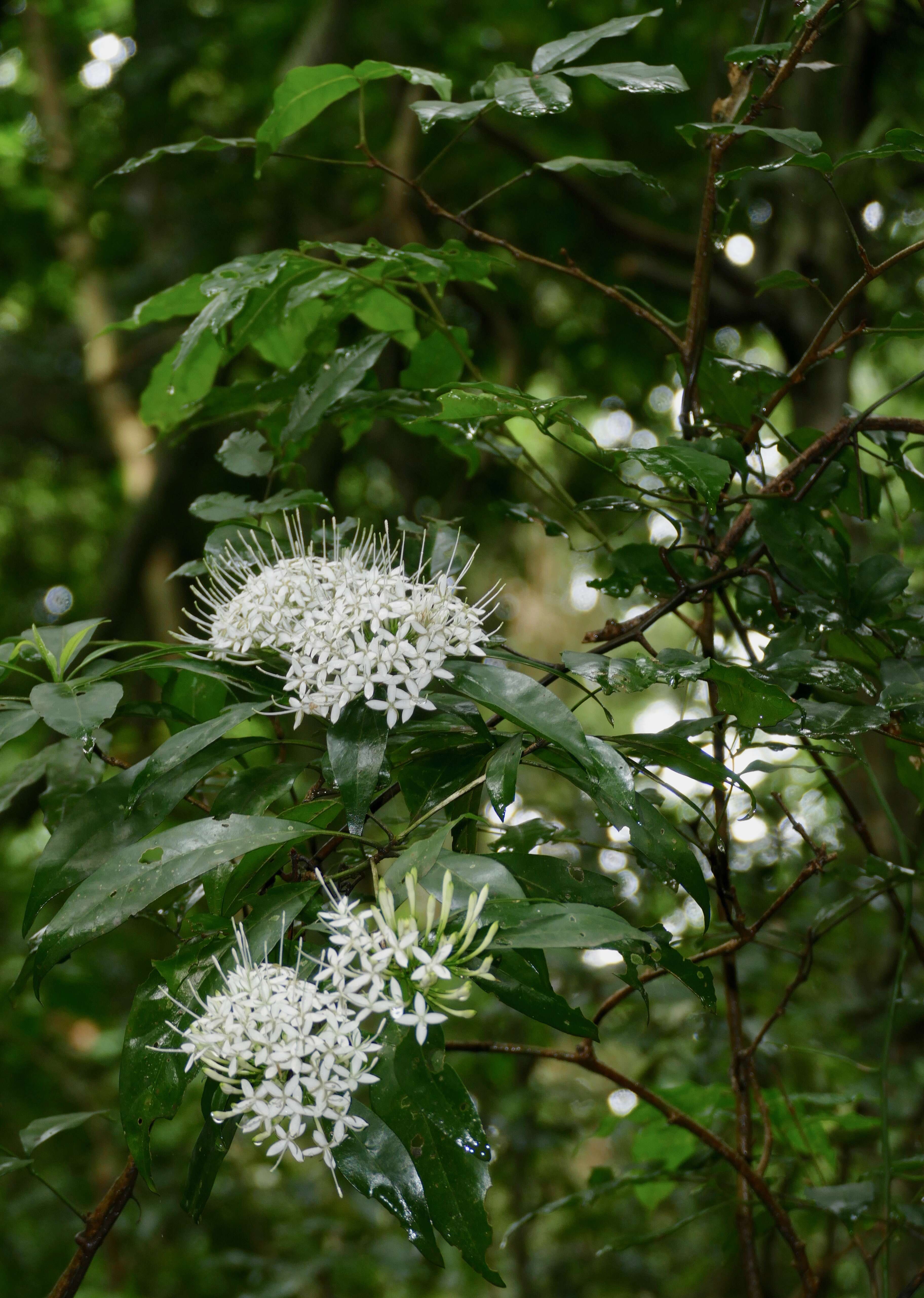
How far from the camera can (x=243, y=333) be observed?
827mm

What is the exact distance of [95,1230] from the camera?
65 cm

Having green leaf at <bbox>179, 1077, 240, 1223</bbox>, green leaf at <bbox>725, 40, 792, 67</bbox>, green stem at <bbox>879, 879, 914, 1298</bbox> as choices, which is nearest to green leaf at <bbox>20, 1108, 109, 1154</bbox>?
green leaf at <bbox>179, 1077, 240, 1223</bbox>

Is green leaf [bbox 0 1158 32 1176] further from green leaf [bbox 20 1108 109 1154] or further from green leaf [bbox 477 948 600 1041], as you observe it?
green leaf [bbox 477 948 600 1041]

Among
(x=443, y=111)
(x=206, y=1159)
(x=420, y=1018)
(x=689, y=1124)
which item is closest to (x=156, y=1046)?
(x=206, y=1159)

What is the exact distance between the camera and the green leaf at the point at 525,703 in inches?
20.0

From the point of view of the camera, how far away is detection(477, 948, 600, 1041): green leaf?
18.5 inches

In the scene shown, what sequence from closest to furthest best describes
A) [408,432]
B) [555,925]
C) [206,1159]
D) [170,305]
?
[555,925] → [206,1159] → [170,305] → [408,432]

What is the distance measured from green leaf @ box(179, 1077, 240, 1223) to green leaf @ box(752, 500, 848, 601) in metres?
0.52

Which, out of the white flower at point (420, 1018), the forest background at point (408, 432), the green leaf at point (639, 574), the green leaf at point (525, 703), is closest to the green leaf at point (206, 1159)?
the white flower at point (420, 1018)

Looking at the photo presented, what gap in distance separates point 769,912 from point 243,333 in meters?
0.62

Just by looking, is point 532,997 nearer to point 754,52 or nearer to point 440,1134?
point 440,1134

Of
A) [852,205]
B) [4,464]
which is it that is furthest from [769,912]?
[4,464]

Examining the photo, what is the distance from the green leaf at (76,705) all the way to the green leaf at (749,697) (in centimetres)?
36

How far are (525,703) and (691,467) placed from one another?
0.68 ft
